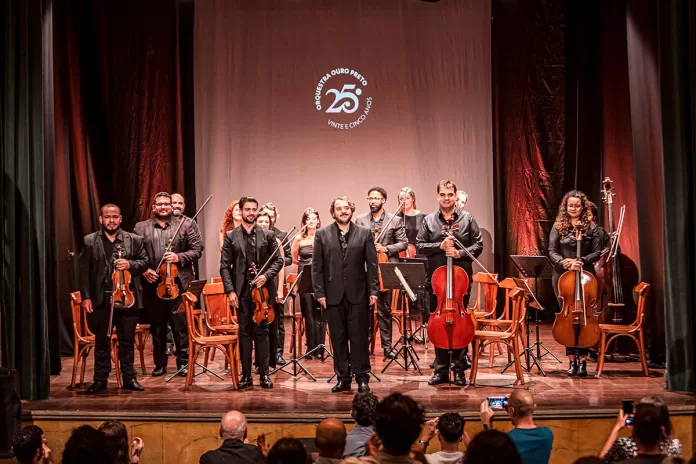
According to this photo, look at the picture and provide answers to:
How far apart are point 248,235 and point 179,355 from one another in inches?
58.6

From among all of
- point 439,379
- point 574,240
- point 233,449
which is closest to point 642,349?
point 574,240

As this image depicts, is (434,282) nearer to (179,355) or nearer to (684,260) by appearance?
(684,260)

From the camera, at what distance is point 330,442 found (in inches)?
138

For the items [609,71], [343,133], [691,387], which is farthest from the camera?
[343,133]

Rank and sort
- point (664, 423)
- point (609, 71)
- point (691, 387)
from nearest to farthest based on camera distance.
A: 1. point (664, 423)
2. point (691, 387)
3. point (609, 71)

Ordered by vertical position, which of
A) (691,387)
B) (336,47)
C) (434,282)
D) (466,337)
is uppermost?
(336,47)

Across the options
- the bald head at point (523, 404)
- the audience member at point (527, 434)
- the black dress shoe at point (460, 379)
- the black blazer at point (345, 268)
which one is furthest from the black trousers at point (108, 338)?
the bald head at point (523, 404)

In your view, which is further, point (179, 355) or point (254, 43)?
point (254, 43)

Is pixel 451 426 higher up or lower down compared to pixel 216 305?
lower down

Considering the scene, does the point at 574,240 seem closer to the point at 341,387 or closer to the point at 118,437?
the point at 341,387

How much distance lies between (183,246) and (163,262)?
0.34 m

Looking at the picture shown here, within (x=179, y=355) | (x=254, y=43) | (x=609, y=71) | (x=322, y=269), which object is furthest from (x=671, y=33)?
(x=254, y=43)

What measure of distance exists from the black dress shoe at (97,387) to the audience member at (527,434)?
3772 millimetres

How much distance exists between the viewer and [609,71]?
8.82m
